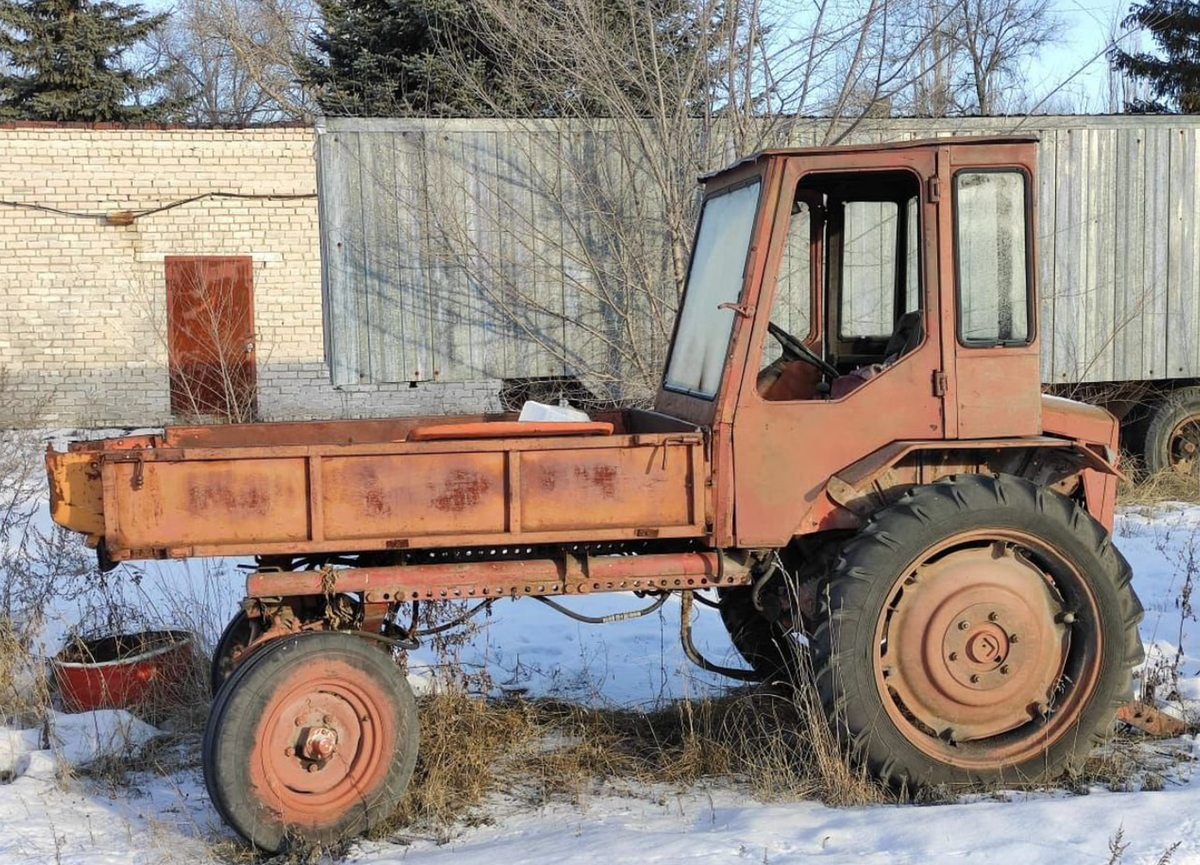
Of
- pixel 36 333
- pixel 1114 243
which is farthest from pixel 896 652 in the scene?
pixel 36 333

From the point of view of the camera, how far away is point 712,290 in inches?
191

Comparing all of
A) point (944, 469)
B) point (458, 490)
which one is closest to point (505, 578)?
point (458, 490)

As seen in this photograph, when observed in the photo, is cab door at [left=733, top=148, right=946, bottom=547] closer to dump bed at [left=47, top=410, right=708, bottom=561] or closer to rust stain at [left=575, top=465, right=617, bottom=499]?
dump bed at [left=47, top=410, right=708, bottom=561]

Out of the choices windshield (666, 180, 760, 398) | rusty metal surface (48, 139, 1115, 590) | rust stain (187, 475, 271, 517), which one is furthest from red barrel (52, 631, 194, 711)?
windshield (666, 180, 760, 398)

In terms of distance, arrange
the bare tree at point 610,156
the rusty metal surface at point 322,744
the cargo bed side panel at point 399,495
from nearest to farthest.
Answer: the cargo bed side panel at point 399,495 → the rusty metal surface at point 322,744 → the bare tree at point 610,156

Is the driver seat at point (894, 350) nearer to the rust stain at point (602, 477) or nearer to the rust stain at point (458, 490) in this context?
the rust stain at point (602, 477)

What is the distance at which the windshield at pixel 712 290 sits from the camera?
4504 millimetres

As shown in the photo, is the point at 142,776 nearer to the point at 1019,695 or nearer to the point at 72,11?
the point at 1019,695

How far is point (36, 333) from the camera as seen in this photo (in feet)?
45.1

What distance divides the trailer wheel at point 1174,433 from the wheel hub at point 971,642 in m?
8.12

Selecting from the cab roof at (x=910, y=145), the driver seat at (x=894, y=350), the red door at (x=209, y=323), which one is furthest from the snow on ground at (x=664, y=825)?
the red door at (x=209, y=323)

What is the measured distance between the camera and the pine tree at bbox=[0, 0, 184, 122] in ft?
73.0

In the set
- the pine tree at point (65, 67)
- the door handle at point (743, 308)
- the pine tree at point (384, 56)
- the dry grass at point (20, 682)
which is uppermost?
the pine tree at point (65, 67)

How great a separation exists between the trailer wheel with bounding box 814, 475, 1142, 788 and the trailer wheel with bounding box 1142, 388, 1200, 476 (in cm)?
804
